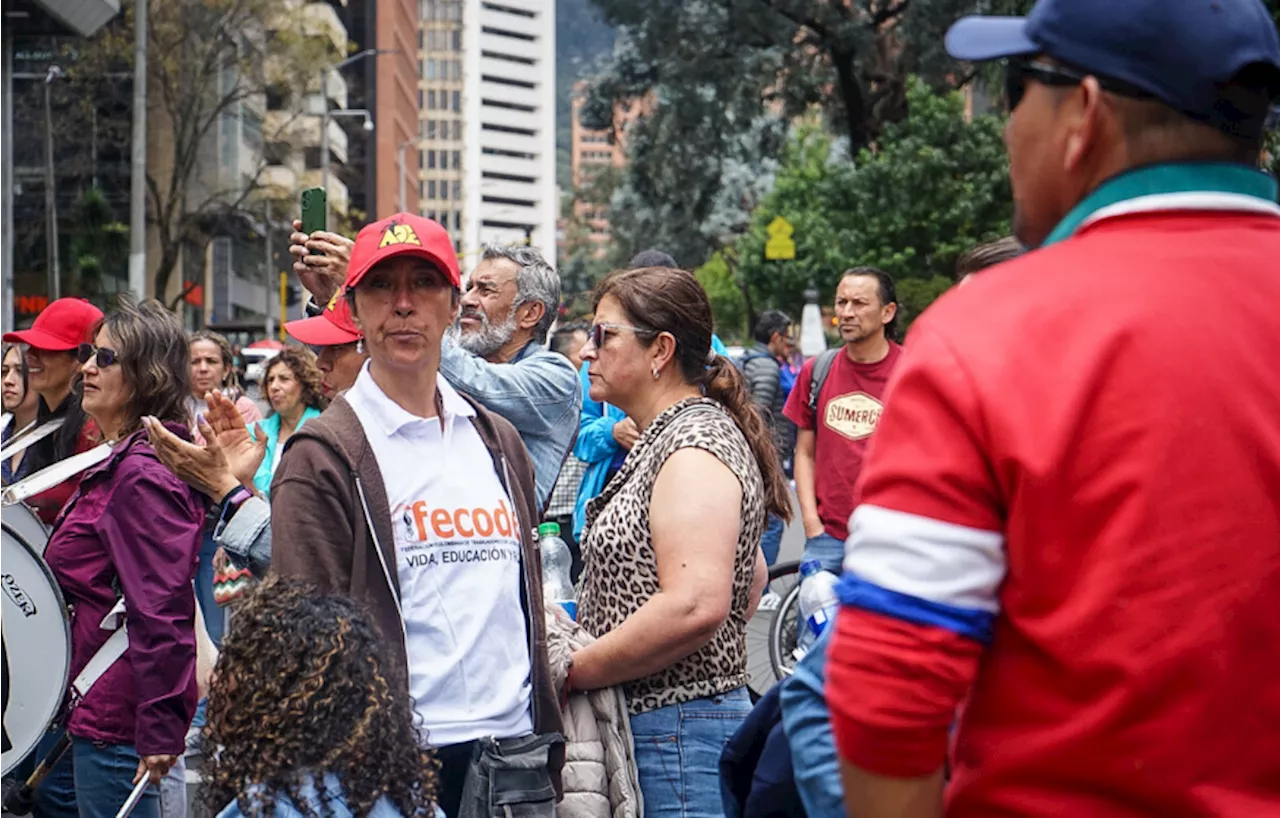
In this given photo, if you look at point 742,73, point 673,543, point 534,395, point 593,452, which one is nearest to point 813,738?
point 673,543

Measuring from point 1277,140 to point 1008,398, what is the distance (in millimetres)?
13163

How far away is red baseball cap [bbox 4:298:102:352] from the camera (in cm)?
650

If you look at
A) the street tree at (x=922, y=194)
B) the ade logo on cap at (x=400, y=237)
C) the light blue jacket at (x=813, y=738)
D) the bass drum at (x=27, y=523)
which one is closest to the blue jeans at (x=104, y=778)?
the bass drum at (x=27, y=523)

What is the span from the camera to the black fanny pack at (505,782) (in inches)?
136

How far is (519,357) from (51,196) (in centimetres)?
3538

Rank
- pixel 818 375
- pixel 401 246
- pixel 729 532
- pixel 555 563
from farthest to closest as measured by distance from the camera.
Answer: pixel 818 375, pixel 555 563, pixel 729 532, pixel 401 246

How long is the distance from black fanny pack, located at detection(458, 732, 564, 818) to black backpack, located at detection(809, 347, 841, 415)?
202 inches

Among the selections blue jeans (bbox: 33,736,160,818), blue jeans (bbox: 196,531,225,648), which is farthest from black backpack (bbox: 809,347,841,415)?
blue jeans (bbox: 33,736,160,818)

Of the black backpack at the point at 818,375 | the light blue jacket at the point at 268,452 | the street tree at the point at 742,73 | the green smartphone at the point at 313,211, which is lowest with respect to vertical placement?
the light blue jacket at the point at 268,452

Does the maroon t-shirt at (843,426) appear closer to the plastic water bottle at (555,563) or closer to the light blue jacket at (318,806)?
the plastic water bottle at (555,563)

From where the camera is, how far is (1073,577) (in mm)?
1824

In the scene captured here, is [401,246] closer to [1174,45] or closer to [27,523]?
[1174,45]

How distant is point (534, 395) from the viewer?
4805mm

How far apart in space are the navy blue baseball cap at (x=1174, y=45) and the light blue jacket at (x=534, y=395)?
280cm
